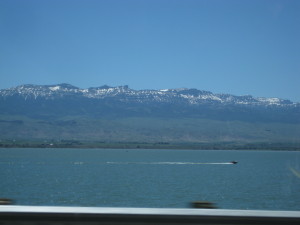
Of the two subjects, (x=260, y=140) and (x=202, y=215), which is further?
(x=260, y=140)

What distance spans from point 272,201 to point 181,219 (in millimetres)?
30624

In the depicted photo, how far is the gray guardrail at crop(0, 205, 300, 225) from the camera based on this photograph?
6.07 m

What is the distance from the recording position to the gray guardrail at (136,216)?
19.9 ft

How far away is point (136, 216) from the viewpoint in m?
6.18

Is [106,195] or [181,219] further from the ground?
[181,219]

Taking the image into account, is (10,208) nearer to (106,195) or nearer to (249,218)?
(249,218)

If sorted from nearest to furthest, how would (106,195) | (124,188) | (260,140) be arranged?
(106,195)
(124,188)
(260,140)

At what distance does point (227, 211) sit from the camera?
611 cm

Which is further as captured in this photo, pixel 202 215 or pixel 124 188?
pixel 124 188

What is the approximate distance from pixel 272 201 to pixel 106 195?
12799 millimetres

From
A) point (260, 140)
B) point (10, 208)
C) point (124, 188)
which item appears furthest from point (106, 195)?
point (260, 140)

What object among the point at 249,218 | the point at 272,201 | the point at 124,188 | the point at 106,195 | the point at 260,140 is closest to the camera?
the point at 249,218

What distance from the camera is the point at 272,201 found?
35.1 meters

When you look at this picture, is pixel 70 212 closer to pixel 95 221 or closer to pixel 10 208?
pixel 95 221
